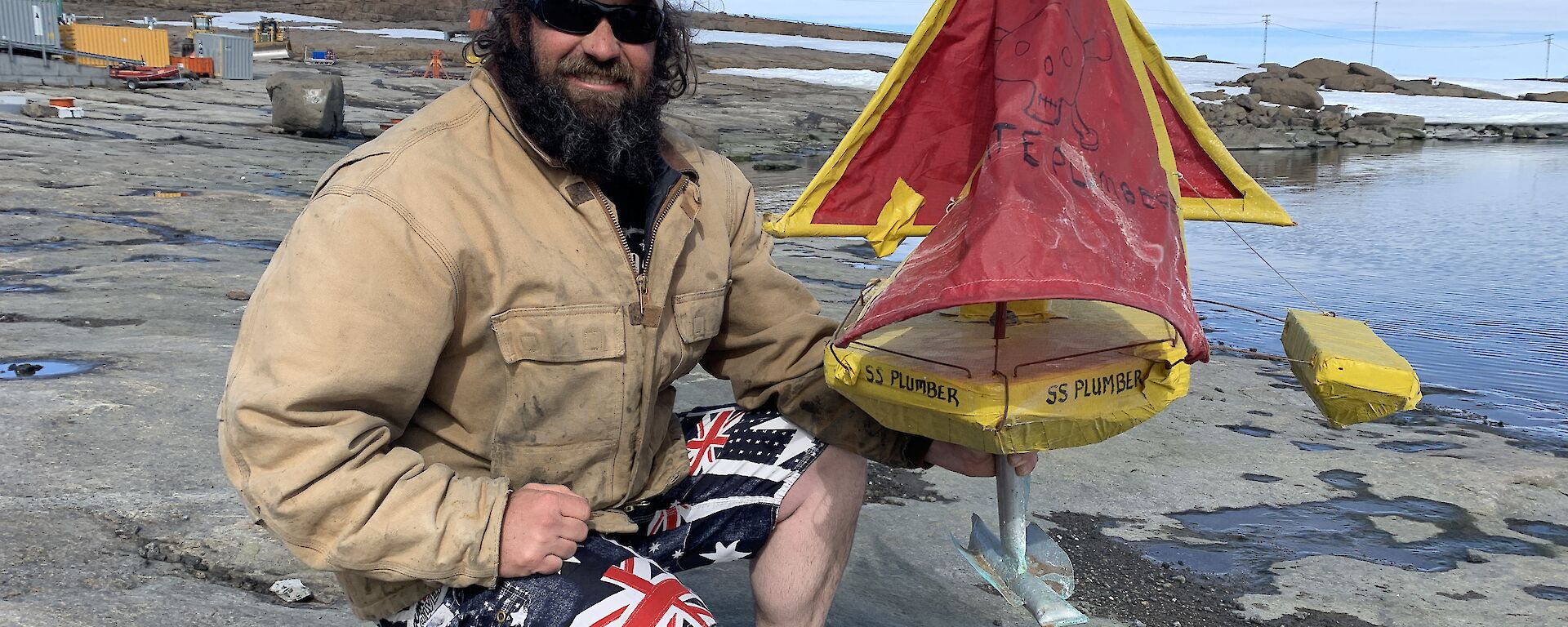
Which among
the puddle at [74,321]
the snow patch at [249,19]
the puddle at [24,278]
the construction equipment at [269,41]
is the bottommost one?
the puddle at [74,321]

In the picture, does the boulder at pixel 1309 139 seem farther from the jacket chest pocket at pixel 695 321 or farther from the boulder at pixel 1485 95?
the jacket chest pocket at pixel 695 321

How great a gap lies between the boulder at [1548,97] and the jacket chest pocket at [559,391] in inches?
1721

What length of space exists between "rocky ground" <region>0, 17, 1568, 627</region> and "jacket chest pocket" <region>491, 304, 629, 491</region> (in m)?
0.78

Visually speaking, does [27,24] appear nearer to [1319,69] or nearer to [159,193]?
[159,193]

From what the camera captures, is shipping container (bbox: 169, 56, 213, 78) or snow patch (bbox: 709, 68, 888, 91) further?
snow patch (bbox: 709, 68, 888, 91)

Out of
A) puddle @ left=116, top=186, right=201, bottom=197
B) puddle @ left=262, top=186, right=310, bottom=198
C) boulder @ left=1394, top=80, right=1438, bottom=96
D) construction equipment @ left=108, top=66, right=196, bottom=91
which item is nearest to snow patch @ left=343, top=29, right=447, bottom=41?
construction equipment @ left=108, top=66, right=196, bottom=91

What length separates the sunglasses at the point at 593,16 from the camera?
187 centimetres

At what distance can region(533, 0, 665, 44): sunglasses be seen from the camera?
187cm

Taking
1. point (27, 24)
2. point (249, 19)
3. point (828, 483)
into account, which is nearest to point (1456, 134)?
point (27, 24)

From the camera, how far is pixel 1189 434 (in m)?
4.02

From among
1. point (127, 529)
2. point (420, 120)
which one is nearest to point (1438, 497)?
point (420, 120)

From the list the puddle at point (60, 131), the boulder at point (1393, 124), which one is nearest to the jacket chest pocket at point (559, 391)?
the puddle at point (60, 131)

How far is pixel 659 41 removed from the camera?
6.96 ft

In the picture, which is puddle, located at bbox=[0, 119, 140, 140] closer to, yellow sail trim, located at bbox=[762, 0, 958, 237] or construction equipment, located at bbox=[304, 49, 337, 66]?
yellow sail trim, located at bbox=[762, 0, 958, 237]
